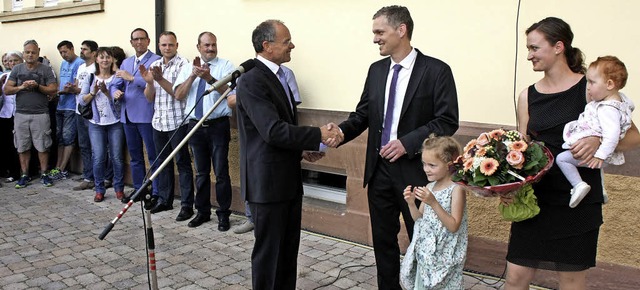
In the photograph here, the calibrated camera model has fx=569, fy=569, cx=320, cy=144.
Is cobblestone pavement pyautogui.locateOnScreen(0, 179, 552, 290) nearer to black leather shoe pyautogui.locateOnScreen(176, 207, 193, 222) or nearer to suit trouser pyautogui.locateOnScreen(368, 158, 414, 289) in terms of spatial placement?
black leather shoe pyautogui.locateOnScreen(176, 207, 193, 222)

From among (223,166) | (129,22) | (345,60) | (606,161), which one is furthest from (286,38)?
(129,22)

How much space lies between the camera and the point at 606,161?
288 cm

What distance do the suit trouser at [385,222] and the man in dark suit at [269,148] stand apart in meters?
0.46

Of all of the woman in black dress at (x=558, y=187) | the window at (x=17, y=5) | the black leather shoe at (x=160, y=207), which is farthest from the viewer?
the window at (x=17, y=5)

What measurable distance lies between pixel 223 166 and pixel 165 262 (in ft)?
4.68

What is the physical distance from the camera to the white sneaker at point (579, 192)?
9.26 ft

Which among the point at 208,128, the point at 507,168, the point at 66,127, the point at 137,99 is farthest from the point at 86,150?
the point at 507,168

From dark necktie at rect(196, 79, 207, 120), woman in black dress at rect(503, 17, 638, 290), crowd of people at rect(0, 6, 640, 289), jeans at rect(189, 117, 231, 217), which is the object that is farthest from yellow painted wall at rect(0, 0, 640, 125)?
woman in black dress at rect(503, 17, 638, 290)

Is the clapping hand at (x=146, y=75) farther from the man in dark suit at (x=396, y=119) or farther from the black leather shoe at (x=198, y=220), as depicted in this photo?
the man in dark suit at (x=396, y=119)

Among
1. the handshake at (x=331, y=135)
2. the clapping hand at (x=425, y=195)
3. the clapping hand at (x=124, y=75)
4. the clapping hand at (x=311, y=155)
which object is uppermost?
the clapping hand at (x=124, y=75)

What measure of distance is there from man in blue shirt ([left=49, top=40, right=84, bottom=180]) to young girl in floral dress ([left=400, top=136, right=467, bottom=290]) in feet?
22.4

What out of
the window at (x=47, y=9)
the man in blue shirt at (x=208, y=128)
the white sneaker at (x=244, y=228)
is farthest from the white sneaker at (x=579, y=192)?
the window at (x=47, y=9)

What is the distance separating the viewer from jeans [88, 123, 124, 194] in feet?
25.1

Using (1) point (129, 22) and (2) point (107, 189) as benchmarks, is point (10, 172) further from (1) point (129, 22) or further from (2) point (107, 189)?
(1) point (129, 22)
